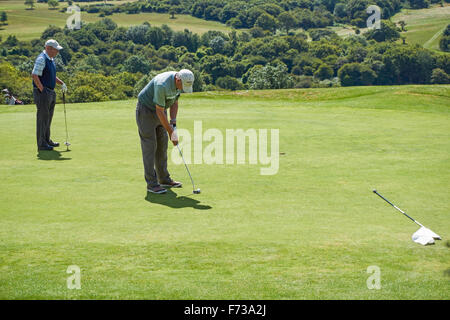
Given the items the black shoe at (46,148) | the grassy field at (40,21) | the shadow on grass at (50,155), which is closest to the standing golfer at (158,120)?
the shadow on grass at (50,155)

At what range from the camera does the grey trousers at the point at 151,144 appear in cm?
964

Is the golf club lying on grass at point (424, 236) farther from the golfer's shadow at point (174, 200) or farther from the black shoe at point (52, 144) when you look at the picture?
the black shoe at point (52, 144)

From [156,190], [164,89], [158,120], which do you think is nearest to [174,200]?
[156,190]

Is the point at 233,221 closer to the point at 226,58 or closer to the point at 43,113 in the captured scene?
the point at 43,113

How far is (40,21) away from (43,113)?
170934 mm

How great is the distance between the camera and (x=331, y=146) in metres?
12.9

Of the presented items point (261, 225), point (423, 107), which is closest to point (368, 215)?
point (261, 225)

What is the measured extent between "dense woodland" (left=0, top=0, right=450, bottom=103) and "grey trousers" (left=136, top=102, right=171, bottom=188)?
3354 inches

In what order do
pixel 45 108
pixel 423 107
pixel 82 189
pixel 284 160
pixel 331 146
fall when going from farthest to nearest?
pixel 423 107 < pixel 45 108 < pixel 331 146 < pixel 284 160 < pixel 82 189

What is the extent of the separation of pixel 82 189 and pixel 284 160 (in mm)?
4286

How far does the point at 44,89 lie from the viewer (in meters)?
13.9

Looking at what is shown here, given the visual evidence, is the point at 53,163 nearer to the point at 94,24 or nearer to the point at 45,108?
the point at 45,108

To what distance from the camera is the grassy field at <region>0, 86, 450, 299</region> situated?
5.57 metres

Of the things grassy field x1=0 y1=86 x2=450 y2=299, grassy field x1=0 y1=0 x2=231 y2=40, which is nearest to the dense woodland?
grassy field x1=0 y1=0 x2=231 y2=40
